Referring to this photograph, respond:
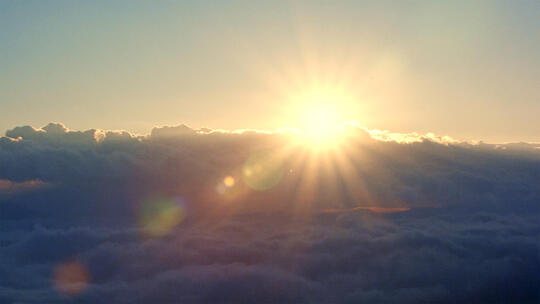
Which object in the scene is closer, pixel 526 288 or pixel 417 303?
pixel 417 303

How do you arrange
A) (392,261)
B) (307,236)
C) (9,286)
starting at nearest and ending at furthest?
(9,286) < (392,261) < (307,236)

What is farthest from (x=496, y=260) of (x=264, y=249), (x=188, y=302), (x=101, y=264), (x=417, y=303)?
(x=101, y=264)

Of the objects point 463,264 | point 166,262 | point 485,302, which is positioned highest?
point 166,262

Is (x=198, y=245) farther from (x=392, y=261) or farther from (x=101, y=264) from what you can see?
(x=392, y=261)

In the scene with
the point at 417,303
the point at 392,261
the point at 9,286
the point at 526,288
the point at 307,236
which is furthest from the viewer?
the point at 307,236

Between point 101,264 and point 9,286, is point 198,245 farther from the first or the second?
point 9,286

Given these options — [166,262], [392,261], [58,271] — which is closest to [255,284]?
[166,262]

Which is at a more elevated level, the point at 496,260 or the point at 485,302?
the point at 496,260
